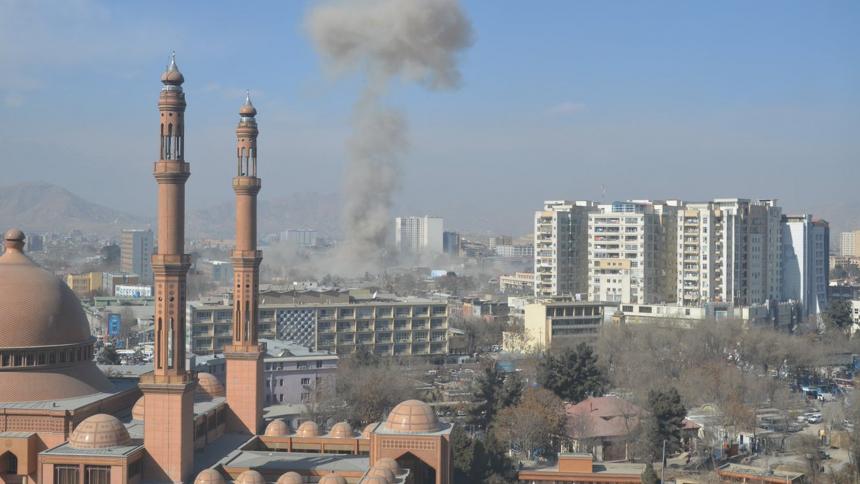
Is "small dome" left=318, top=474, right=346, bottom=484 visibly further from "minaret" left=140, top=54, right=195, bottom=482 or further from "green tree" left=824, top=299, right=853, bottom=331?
"green tree" left=824, top=299, right=853, bottom=331

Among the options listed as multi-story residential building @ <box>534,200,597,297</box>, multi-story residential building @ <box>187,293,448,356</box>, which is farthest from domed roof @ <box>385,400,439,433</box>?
multi-story residential building @ <box>534,200,597,297</box>

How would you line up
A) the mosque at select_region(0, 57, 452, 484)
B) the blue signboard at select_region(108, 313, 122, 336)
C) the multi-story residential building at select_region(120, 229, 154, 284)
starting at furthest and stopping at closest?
the multi-story residential building at select_region(120, 229, 154, 284) < the blue signboard at select_region(108, 313, 122, 336) < the mosque at select_region(0, 57, 452, 484)

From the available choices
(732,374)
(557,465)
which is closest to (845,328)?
(732,374)

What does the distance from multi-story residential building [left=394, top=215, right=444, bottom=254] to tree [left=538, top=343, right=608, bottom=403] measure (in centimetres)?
11863

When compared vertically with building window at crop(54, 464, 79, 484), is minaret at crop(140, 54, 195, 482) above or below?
above

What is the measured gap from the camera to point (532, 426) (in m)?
27.6

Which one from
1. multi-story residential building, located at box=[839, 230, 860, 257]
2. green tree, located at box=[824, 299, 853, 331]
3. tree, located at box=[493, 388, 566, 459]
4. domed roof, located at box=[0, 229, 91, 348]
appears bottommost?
tree, located at box=[493, 388, 566, 459]

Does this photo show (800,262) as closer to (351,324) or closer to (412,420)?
(351,324)

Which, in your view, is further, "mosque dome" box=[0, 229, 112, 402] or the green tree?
the green tree

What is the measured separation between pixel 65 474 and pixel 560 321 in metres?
34.2

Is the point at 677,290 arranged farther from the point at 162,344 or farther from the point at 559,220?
the point at 162,344

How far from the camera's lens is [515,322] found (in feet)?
182

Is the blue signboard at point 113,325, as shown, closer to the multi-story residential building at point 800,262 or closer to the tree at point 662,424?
the tree at point 662,424

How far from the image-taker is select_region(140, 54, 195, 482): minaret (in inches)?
702
